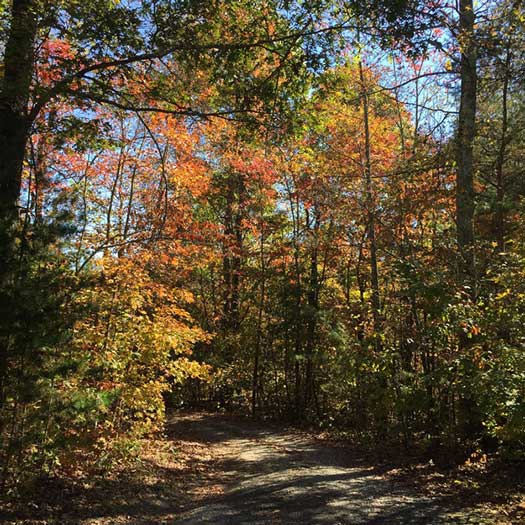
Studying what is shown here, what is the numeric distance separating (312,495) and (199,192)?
35.6ft

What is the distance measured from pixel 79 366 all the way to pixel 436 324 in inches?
217

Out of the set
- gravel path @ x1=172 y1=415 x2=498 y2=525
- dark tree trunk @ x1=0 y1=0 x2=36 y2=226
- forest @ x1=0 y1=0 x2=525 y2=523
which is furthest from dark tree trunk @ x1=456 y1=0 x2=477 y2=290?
dark tree trunk @ x1=0 y1=0 x2=36 y2=226

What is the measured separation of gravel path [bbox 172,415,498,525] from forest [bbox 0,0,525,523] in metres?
1.44

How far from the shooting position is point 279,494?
6781mm

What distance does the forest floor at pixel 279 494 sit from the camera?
556 cm

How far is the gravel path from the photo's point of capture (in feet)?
18.5

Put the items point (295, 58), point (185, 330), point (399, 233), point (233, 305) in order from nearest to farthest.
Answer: point (295, 58)
point (185, 330)
point (399, 233)
point (233, 305)

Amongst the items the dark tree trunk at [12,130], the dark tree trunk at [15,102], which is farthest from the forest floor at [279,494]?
the dark tree trunk at [15,102]

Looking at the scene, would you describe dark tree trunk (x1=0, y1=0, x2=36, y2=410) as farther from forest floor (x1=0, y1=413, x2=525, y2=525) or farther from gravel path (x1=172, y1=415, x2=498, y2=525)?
gravel path (x1=172, y1=415, x2=498, y2=525)

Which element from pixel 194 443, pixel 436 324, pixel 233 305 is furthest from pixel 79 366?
pixel 233 305

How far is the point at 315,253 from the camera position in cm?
1650

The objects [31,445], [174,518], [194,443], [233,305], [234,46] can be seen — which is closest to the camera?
[31,445]

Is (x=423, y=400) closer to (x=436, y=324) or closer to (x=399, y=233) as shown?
(x=436, y=324)

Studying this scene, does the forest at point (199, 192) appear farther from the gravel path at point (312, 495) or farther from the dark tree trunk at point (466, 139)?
the gravel path at point (312, 495)
